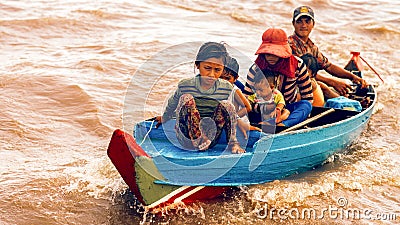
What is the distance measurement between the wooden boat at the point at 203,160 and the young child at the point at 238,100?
4.5 inches

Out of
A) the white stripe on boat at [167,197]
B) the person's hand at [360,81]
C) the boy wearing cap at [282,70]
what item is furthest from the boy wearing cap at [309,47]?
the white stripe on boat at [167,197]

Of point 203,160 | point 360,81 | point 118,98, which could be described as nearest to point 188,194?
point 203,160

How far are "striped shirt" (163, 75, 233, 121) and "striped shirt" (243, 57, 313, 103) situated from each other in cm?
72

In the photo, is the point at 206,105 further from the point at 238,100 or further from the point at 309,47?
the point at 309,47

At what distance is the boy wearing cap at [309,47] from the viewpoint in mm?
6175

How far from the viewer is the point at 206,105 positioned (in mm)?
4691

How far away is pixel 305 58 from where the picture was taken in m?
6.21

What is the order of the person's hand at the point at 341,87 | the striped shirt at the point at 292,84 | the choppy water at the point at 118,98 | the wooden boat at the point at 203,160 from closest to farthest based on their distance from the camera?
the wooden boat at the point at 203,160, the choppy water at the point at 118,98, the striped shirt at the point at 292,84, the person's hand at the point at 341,87

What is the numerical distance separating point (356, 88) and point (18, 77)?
4899 mm

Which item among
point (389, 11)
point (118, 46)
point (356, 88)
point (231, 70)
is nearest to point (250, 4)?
point (389, 11)

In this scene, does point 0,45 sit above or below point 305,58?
below

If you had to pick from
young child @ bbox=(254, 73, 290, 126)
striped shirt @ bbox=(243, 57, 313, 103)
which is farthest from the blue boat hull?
striped shirt @ bbox=(243, 57, 313, 103)

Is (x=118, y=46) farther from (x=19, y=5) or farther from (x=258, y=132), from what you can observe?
(x=258, y=132)

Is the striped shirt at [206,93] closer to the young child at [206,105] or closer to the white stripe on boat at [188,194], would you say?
the young child at [206,105]
